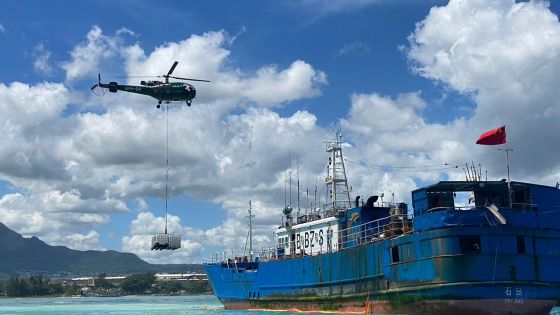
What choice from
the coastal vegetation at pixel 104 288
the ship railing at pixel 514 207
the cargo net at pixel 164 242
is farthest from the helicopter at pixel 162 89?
the coastal vegetation at pixel 104 288

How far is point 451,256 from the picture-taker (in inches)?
1163

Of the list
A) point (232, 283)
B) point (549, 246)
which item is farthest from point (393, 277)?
point (232, 283)

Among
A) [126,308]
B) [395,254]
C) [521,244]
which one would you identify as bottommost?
[126,308]

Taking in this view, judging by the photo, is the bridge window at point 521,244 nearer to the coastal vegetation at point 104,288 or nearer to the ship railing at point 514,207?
the ship railing at point 514,207

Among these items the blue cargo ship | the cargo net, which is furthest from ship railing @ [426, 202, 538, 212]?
the cargo net

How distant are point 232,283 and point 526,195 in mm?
26501

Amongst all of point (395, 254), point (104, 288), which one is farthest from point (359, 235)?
point (104, 288)

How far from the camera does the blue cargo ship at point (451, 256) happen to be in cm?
2947

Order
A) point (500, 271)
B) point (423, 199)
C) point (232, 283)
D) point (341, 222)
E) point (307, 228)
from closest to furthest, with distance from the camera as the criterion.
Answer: point (500, 271) < point (423, 199) < point (341, 222) < point (307, 228) < point (232, 283)

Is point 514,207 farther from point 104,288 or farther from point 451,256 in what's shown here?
point 104,288

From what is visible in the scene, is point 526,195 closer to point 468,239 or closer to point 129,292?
point 468,239

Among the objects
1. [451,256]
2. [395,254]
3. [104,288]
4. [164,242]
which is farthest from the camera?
[104,288]

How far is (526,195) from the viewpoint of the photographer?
32.0 m

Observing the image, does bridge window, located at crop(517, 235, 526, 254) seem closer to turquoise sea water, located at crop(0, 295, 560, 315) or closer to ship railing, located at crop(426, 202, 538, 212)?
ship railing, located at crop(426, 202, 538, 212)
